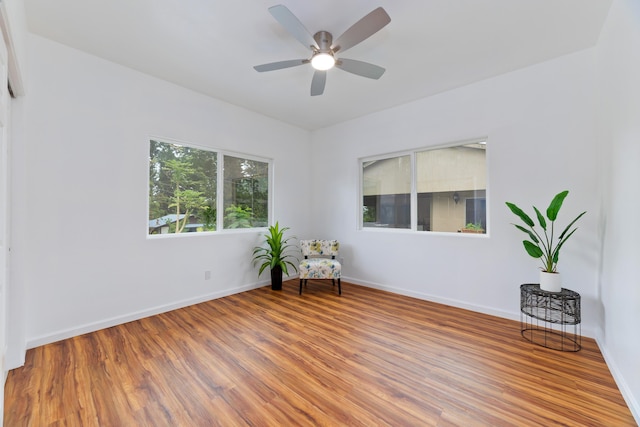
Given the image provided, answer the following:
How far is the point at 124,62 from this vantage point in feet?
9.14

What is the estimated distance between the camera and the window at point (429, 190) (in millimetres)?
3324

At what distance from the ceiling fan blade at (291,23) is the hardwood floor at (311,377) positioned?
8.20 feet

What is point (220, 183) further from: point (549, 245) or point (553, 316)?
point (553, 316)

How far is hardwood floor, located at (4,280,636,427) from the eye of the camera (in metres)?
1.59

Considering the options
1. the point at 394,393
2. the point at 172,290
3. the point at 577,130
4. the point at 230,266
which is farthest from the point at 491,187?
the point at 172,290

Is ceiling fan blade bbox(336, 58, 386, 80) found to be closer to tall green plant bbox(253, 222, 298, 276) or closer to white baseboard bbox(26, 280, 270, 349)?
tall green plant bbox(253, 222, 298, 276)

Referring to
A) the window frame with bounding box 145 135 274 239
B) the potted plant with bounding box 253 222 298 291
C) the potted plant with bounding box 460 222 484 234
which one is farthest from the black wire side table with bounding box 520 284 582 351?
the window frame with bounding box 145 135 274 239

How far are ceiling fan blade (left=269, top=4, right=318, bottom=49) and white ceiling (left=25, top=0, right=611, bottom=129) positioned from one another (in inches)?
7.6

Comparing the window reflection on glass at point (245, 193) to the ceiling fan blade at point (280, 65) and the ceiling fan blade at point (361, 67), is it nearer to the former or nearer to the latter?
the ceiling fan blade at point (280, 65)

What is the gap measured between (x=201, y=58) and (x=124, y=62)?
0.83 meters

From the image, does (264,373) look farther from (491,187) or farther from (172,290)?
(491,187)

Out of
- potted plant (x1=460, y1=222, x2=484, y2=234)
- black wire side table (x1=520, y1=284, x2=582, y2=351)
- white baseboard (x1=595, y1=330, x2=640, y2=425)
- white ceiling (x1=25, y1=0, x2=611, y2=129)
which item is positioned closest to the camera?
white baseboard (x1=595, y1=330, x2=640, y2=425)

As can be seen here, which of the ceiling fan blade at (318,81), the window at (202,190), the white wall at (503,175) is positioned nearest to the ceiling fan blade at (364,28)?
the ceiling fan blade at (318,81)

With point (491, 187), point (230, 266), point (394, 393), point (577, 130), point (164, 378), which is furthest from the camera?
point (230, 266)
